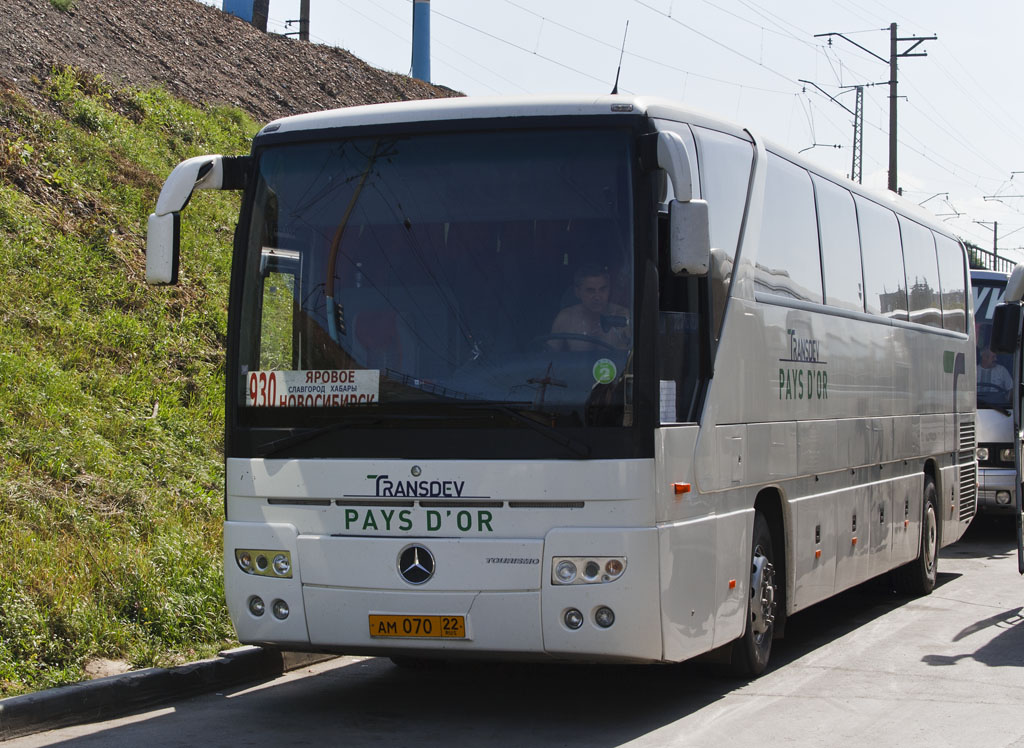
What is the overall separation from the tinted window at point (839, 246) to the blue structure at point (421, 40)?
3254 cm

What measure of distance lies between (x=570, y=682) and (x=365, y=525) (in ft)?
7.47

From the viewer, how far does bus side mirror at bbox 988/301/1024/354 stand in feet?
38.3

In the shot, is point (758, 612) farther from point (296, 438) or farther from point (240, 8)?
point (240, 8)

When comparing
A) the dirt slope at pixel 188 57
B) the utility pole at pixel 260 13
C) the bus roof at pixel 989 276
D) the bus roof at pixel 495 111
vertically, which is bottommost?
the bus roof at pixel 495 111

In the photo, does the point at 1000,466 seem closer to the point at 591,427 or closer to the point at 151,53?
the point at 591,427

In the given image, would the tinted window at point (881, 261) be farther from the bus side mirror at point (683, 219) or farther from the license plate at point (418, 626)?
the license plate at point (418, 626)

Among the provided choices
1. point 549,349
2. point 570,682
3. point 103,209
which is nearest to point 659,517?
point 549,349

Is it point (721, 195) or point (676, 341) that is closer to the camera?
point (676, 341)

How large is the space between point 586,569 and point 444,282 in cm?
174

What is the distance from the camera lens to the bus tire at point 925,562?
43.3 feet

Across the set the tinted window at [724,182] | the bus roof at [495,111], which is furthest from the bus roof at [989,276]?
the bus roof at [495,111]

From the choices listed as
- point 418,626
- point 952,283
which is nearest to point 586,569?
point 418,626

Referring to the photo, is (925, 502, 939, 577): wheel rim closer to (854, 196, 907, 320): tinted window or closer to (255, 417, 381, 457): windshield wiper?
(854, 196, 907, 320): tinted window

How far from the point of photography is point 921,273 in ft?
45.6
